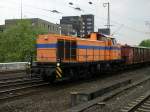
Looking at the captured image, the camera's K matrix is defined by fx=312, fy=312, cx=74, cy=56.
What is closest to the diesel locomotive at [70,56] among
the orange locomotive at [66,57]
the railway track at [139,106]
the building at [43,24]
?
the orange locomotive at [66,57]

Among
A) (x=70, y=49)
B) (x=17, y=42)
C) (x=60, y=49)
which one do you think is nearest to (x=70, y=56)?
(x=70, y=49)

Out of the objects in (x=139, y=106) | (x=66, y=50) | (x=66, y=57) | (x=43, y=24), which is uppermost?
(x=43, y=24)

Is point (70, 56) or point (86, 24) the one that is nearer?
point (70, 56)

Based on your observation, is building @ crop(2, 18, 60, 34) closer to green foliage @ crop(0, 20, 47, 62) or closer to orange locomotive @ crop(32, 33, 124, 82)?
green foliage @ crop(0, 20, 47, 62)

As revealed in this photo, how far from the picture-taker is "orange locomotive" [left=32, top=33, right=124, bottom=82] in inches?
720

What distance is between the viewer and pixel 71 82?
20.6 metres

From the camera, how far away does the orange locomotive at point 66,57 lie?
18.3 meters

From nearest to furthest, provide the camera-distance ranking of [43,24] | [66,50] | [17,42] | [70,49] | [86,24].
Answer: [66,50] → [70,49] → [86,24] → [17,42] → [43,24]

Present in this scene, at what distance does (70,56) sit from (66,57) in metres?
0.52

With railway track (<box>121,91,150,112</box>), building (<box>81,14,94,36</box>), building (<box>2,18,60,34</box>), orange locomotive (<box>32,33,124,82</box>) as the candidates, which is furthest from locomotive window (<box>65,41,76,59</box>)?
building (<box>2,18,60,34</box>)

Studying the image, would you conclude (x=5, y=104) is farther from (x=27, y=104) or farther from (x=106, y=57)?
(x=106, y=57)

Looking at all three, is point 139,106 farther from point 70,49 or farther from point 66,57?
point 70,49

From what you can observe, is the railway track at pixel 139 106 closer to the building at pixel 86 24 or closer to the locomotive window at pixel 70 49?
the locomotive window at pixel 70 49

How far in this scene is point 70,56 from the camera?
65.5 ft
